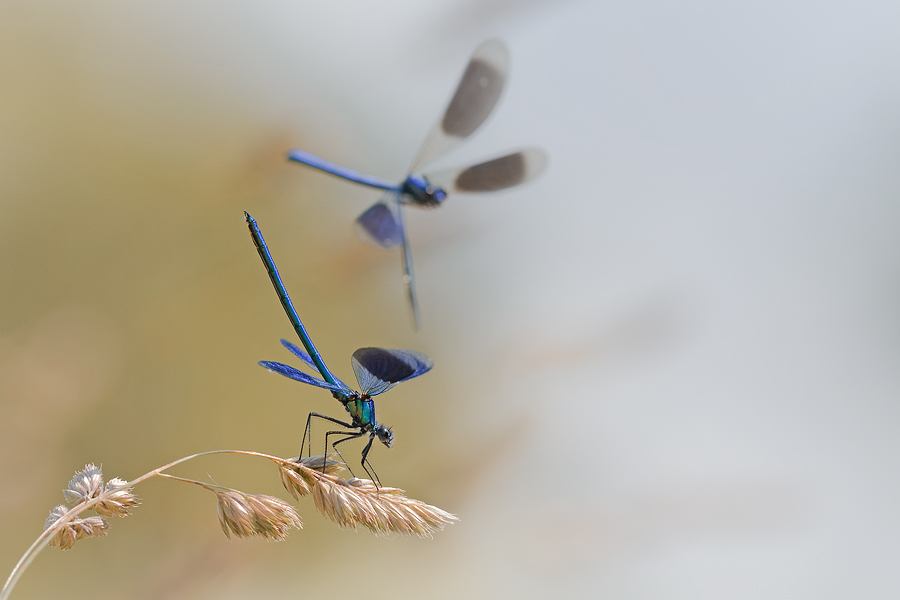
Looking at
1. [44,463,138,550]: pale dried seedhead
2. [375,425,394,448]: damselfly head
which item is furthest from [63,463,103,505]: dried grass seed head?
[375,425,394,448]: damselfly head

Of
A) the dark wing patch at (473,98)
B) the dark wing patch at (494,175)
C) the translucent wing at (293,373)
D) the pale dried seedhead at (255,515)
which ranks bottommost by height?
the pale dried seedhead at (255,515)

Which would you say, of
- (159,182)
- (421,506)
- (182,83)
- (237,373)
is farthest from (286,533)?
(182,83)

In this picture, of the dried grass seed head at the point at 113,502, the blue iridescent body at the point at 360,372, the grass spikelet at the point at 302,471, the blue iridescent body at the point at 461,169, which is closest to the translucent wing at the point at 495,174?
the blue iridescent body at the point at 461,169

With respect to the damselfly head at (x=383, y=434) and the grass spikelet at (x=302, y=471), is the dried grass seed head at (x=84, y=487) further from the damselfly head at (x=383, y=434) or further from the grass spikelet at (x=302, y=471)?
the damselfly head at (x=383, y=434)

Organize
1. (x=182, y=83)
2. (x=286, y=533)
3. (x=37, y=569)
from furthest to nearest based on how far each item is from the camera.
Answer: (x=182, y=83) → (x=37, y=569) → (x=286, y=533)

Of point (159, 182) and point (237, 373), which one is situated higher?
point (159, 182)

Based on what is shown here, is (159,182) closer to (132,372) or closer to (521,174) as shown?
(132,372)
